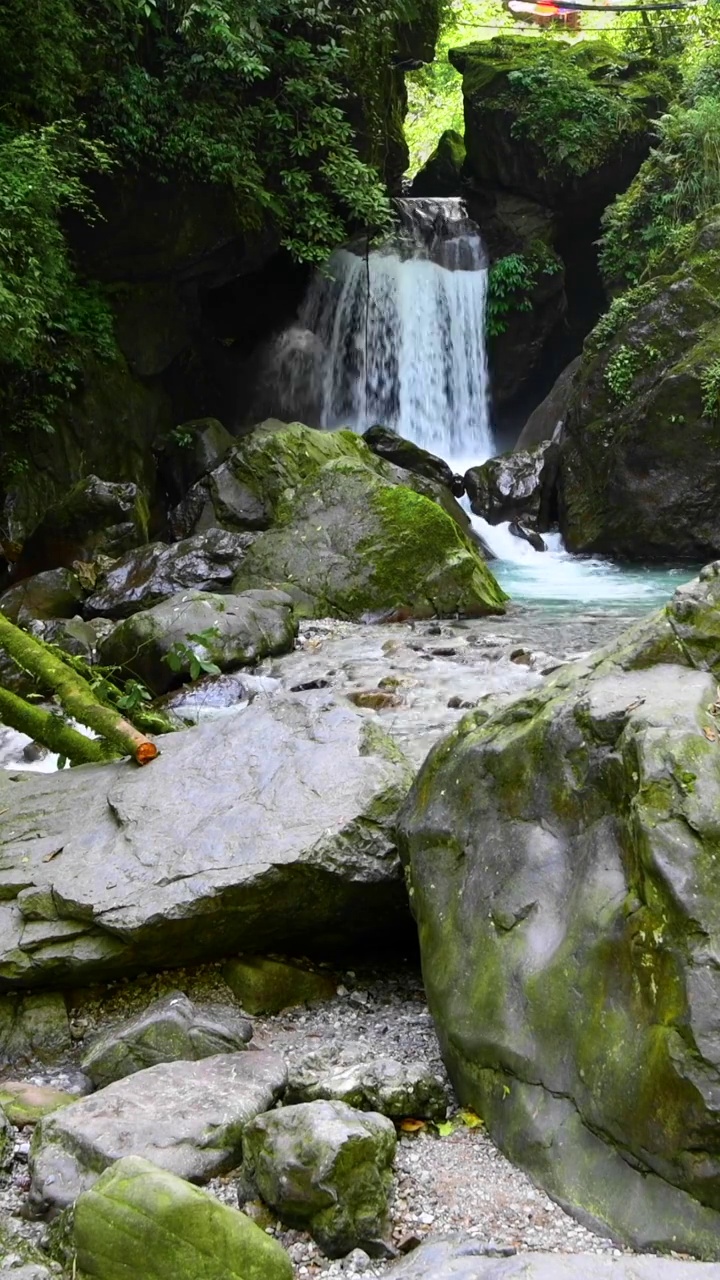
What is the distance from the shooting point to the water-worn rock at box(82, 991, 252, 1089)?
3172mm

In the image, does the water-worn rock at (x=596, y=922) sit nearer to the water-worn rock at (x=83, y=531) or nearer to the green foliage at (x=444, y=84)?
the water-worn rock at (x=83, y=531)

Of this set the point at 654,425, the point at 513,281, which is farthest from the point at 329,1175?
the point at 513,281

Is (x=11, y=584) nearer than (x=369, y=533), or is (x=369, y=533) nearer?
(x=369, y=533)

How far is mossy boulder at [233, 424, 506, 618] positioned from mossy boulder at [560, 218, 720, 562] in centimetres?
398

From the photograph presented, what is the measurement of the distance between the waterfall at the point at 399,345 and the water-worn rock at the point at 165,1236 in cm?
1601

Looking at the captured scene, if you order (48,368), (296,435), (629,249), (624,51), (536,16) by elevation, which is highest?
(536,16)

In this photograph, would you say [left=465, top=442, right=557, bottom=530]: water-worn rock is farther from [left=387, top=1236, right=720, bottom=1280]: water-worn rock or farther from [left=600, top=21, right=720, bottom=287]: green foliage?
[left=387, top=1236, right=720, bottom=1280]: water-worn rock

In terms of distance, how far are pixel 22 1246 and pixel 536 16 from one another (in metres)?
29.1

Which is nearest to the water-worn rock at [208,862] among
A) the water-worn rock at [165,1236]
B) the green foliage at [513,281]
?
the water-worn rock at [165,1236]

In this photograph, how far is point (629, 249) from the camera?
16797mm

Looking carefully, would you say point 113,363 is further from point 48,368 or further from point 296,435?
point 296,435

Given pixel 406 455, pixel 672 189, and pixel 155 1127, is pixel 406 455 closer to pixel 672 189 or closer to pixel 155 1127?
pixel 672 189

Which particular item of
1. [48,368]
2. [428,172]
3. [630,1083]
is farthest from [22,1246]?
[428,172]

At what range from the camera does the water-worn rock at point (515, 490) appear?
1522 cm
